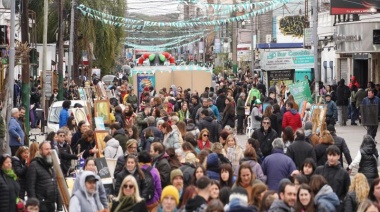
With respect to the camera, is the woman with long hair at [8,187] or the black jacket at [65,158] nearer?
the woman with long hair at [8,187]

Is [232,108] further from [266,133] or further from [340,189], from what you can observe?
[340,189]

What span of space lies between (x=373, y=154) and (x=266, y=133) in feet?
10.8

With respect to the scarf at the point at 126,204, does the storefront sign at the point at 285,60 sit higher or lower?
higher

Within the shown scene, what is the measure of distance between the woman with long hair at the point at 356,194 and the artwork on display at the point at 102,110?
16.8 meters

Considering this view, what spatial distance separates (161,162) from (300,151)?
306 centimetres

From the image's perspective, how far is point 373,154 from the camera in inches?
728

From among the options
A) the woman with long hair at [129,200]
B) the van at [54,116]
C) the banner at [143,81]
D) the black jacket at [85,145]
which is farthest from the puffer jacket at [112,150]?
the banner at [143,81]

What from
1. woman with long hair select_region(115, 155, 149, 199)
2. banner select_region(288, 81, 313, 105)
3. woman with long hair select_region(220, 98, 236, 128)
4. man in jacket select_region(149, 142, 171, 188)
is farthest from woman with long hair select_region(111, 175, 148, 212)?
banner select_region(288, 81, 313, 105)

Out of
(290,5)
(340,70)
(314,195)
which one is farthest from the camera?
(290,5)

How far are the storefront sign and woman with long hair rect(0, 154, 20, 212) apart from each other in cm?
2599

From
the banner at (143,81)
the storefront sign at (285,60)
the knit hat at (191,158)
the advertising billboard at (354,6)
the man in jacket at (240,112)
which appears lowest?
the man in jacket at (240,112)

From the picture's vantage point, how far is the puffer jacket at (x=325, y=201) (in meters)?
12.9

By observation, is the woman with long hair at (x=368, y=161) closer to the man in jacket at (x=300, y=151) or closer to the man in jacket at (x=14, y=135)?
the man in jacket at (x=300, y=151)

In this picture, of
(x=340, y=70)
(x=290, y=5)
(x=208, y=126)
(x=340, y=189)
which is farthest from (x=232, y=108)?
(x=290, y=5)
